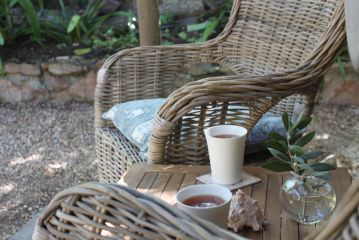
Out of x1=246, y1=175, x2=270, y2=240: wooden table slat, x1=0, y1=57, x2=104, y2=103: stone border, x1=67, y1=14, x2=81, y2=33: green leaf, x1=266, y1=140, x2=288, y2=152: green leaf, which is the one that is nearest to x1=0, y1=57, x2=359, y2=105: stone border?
x1=0, y1=57, x2=104, y2=103: stone border

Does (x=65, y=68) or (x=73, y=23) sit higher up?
(x=73, y=23)

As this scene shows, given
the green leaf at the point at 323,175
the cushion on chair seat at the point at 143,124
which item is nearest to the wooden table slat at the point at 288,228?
the green leaf at the point at 323,175

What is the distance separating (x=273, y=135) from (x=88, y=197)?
1.59 ft

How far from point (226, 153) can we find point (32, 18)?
2.69 metres

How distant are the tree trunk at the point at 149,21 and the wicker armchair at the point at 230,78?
20.8 inches

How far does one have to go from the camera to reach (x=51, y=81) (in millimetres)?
3549

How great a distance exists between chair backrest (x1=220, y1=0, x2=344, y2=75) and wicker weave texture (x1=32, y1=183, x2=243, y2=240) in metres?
1.12

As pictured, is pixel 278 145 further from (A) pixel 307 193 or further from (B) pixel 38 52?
(B) pixel 38 52

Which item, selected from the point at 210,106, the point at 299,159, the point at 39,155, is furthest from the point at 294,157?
the point at 39,155

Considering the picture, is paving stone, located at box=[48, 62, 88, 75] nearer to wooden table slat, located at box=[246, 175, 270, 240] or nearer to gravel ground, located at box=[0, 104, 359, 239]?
gravel ground, located at box=[0, 104, 359, 239]

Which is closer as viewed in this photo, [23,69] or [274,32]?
[274,32]

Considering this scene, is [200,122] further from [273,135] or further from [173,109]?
[273,135]

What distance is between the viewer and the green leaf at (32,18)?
141 inches

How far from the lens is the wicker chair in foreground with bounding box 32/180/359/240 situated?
0.71 m
